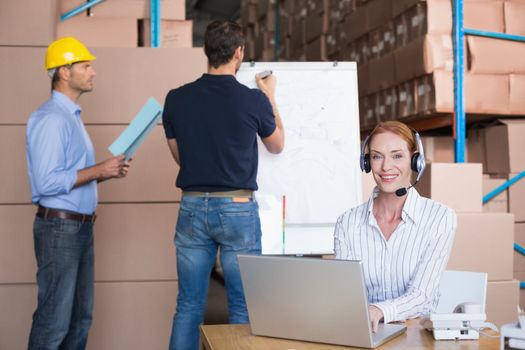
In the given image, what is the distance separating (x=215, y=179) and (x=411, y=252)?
1.00 m

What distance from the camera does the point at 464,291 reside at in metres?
2.31

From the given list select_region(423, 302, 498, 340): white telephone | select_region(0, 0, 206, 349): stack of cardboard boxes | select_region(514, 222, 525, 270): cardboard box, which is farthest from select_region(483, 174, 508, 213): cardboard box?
select_region(423, 302, 498, 340): white telephone

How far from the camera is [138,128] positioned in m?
3.15

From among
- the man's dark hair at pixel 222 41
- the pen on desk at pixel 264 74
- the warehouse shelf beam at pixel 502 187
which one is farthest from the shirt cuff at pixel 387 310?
the warehouse shelf beam at pixel 502 187

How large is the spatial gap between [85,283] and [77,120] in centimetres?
70

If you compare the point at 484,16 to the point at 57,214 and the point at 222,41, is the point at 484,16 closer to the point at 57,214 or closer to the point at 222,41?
the point at 222,41

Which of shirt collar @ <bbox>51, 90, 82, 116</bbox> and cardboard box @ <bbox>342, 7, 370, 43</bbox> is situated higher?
cardboard box @ <bbox>342, 7, 370, 43</bbox>

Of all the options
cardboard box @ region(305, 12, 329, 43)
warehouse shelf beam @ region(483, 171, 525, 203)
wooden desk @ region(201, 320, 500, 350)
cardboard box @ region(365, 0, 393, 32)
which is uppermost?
cardboard box @ region(305, 12, 329, 43)

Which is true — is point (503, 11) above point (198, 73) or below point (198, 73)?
above

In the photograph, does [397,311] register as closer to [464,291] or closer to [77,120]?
[464,291]

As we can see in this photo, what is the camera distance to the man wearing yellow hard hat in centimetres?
302

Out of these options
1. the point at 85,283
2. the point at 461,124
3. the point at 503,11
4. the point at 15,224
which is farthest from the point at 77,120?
the point at 503,11

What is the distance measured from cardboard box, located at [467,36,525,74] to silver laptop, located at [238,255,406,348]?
2854mm

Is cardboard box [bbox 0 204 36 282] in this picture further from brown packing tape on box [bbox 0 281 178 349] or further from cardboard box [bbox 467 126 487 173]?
cardboard box [bbox 467 126 487 173]
